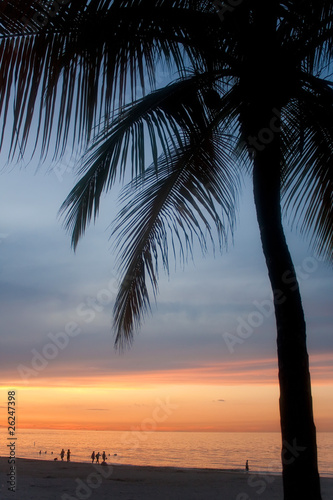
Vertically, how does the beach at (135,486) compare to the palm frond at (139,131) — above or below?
below

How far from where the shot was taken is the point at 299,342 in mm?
3031

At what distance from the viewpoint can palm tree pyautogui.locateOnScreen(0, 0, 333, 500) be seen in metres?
2.30

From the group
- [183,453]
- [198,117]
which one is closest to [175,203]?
[198,117]

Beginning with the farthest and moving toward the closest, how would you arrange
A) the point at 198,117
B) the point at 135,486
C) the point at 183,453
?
the point at 183,453 → the point at 135,486 → the point at 198,117

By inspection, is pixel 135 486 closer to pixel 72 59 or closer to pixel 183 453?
pixel 72 59

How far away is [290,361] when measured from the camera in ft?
9.84

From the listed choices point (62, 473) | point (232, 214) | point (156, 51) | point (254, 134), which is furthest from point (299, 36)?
point (62, 473)

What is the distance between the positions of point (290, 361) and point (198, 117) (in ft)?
7.84

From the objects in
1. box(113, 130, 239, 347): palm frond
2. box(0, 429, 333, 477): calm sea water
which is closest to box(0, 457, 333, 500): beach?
box(113, 130, 239, 347): palm frond

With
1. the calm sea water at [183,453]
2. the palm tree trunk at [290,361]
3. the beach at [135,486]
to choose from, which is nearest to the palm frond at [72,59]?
the palm tree trunk at [290,361]

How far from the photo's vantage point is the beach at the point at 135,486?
37.9ft

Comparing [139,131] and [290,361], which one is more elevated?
[139,131]

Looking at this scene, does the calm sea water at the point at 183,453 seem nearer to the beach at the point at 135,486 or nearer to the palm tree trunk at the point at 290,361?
the beach at the point at 135,486

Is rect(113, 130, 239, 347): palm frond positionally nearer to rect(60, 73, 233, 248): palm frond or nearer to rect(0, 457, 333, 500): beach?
rect(60, 73, 233, 248): palm frond
